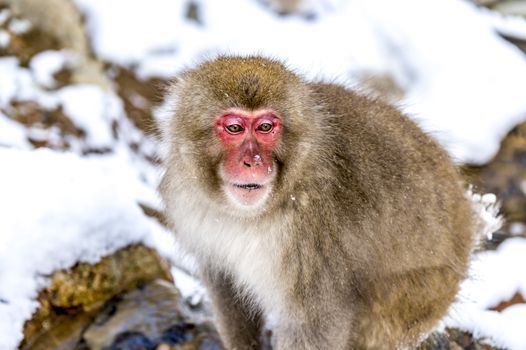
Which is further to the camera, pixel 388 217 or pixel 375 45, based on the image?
pixel 375 45

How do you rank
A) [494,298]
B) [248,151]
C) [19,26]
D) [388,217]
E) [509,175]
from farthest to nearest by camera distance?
1. [19,26]
2. [509,175]
3. [494,298]
4. [388,217]
5. [248,151]

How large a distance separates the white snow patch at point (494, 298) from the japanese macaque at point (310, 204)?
68 centimetres

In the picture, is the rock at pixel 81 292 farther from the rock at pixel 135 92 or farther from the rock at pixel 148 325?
the rock at pixel 135 92

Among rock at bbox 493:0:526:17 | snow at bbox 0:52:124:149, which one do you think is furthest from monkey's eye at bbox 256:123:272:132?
rock at bbox 493:0:526:17

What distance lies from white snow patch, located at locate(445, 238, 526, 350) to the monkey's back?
501 mm

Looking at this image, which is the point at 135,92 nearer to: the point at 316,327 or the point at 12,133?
the point at 12,133

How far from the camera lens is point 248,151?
287 cm

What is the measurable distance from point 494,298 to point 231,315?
1.72 metres

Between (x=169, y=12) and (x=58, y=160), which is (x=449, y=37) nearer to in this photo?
(x=169, y=12)

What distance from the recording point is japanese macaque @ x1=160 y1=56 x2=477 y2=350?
117 inches

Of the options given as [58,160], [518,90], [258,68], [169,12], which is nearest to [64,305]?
[58,160]

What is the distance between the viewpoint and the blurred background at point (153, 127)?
155 inches

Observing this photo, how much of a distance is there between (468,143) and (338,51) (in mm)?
1626

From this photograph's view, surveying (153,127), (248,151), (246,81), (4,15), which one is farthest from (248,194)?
(4,15)
